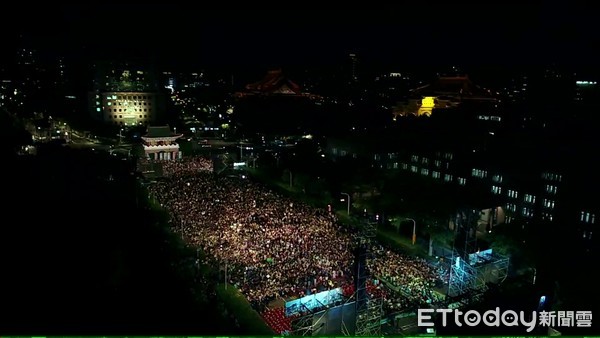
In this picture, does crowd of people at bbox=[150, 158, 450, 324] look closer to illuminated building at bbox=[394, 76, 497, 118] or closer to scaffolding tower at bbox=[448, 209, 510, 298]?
scaffolding tower at bbox=[448, 209, 510, 298]

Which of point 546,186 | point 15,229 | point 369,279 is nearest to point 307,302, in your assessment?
point 369,279

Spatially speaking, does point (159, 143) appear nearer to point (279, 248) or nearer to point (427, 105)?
point (279, 248)

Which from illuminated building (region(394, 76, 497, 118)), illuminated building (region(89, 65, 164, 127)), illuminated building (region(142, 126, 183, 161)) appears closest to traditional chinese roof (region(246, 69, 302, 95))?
illuminated building (region(89, 65, 164, 127))

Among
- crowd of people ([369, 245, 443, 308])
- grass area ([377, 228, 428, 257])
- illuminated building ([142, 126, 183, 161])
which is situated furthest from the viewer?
illuminated building ([142, 126, 183, 161])

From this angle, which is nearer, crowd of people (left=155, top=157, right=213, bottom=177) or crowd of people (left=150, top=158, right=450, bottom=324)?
crowd of people (left=150, top=158, right=450, bottom=324)

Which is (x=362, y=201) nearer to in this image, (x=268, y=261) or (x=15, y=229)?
(x=268, y=261)

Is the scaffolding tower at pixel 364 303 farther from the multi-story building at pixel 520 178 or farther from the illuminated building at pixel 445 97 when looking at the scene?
the illuminated building at pixel 445 97
